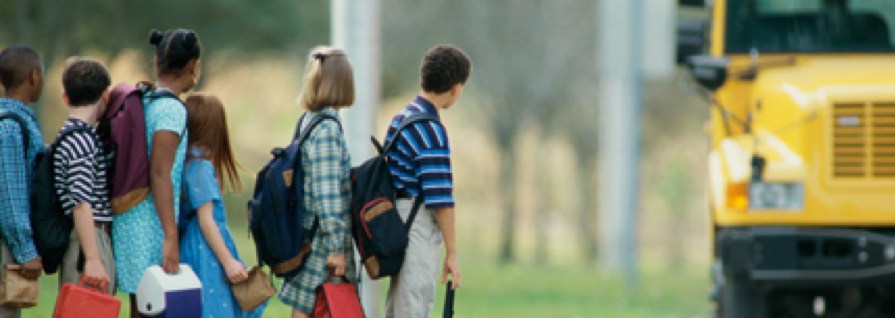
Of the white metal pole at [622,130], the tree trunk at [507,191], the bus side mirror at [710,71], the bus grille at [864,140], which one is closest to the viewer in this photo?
the bus grille at [864,140]

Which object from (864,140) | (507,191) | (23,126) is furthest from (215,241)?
(507,191)

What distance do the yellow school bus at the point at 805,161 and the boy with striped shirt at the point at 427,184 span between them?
1.74m

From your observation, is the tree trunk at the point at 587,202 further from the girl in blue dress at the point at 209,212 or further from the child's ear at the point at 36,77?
the child's ear at the point at 36,77

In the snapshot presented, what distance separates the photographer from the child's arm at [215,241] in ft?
25.7

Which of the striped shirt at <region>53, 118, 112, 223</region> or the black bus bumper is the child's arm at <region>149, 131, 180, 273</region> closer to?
the striped shirt at <region>53, 118, 112, 223</region>

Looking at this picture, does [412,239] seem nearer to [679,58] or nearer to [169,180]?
[169,180]

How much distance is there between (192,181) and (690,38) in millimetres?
→ 3964

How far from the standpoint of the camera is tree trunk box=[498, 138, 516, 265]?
37938mm

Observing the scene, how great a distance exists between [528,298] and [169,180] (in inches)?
440

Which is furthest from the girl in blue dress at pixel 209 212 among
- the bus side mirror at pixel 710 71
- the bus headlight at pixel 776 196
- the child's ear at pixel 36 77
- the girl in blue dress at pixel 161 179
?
the bus side mirror at pixel 710 71

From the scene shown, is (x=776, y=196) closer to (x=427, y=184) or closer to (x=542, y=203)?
(x=427, y=184)

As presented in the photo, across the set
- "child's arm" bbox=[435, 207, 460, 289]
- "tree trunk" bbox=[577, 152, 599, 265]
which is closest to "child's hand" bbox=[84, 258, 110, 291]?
"child's arm" bbox=[435, 207, 460, 289]

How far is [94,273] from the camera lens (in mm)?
7520

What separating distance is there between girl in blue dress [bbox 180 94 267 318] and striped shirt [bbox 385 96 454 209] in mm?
750
